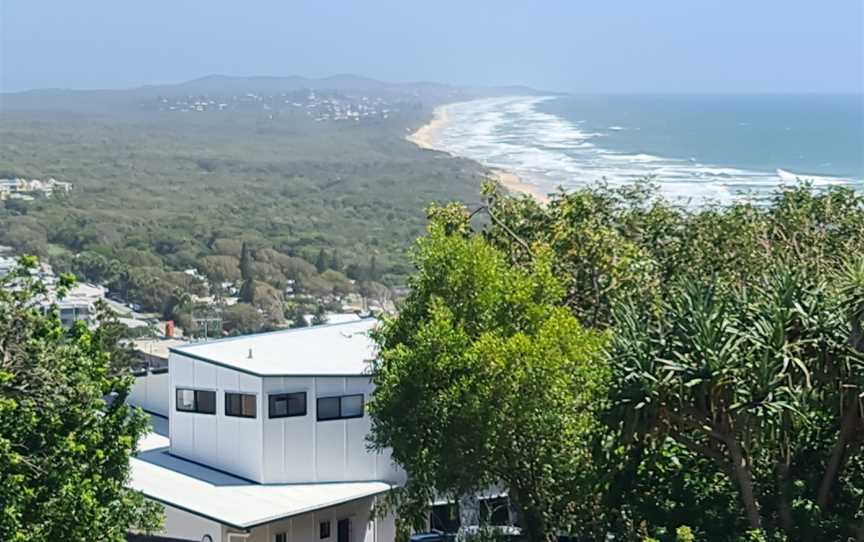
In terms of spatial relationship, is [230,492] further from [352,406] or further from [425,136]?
[425,136]

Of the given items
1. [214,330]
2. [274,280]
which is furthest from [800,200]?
[274,280]

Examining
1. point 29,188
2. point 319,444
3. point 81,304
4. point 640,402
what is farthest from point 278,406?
point 29,188

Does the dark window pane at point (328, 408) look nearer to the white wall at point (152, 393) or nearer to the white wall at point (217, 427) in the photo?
the white wall at point (217, 427)

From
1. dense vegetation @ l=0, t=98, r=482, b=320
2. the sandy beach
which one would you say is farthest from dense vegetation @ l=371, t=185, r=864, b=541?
the sandy beach

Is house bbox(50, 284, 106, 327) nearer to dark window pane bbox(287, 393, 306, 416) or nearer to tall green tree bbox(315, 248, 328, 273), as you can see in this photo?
tall green tree bbox(315, 248, 328, 273)

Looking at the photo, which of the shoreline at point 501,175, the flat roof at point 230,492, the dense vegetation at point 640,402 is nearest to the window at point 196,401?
the flat roof at point 230,492
